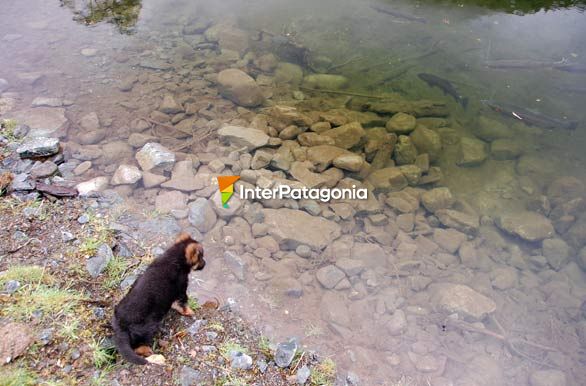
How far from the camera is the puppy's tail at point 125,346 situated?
2.50m

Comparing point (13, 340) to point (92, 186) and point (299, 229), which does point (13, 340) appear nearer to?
point (92, 186)

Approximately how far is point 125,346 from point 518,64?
8704 mm

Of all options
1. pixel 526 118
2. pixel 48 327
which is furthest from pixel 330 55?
pixel 48 327

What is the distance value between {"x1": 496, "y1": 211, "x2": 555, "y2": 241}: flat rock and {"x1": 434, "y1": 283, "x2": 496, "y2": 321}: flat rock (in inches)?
51.0

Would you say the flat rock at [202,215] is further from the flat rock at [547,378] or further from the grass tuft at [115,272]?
the flat rock at [547,378]

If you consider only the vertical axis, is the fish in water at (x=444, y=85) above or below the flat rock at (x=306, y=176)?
above

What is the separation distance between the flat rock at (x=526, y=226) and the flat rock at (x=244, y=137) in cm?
338

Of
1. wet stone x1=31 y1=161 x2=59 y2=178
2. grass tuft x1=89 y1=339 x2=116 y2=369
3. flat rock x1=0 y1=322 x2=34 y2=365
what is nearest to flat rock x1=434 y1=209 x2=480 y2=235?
grass tuft x1=89 y1=339 x2=116 y2=369

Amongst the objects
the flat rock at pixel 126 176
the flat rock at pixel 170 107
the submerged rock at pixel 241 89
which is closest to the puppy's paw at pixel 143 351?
the flat rock at pixel 126 176

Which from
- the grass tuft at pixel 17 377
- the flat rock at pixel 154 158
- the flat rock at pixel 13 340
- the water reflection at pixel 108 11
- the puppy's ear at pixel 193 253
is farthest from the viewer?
the water reflection at pixel 108 11

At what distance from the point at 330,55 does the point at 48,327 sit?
7.03 m

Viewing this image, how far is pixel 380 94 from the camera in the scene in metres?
7.14

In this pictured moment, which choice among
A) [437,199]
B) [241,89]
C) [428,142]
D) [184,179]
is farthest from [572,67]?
[184,179]

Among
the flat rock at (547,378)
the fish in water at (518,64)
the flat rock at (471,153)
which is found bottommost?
the flat rock at (547,378)
